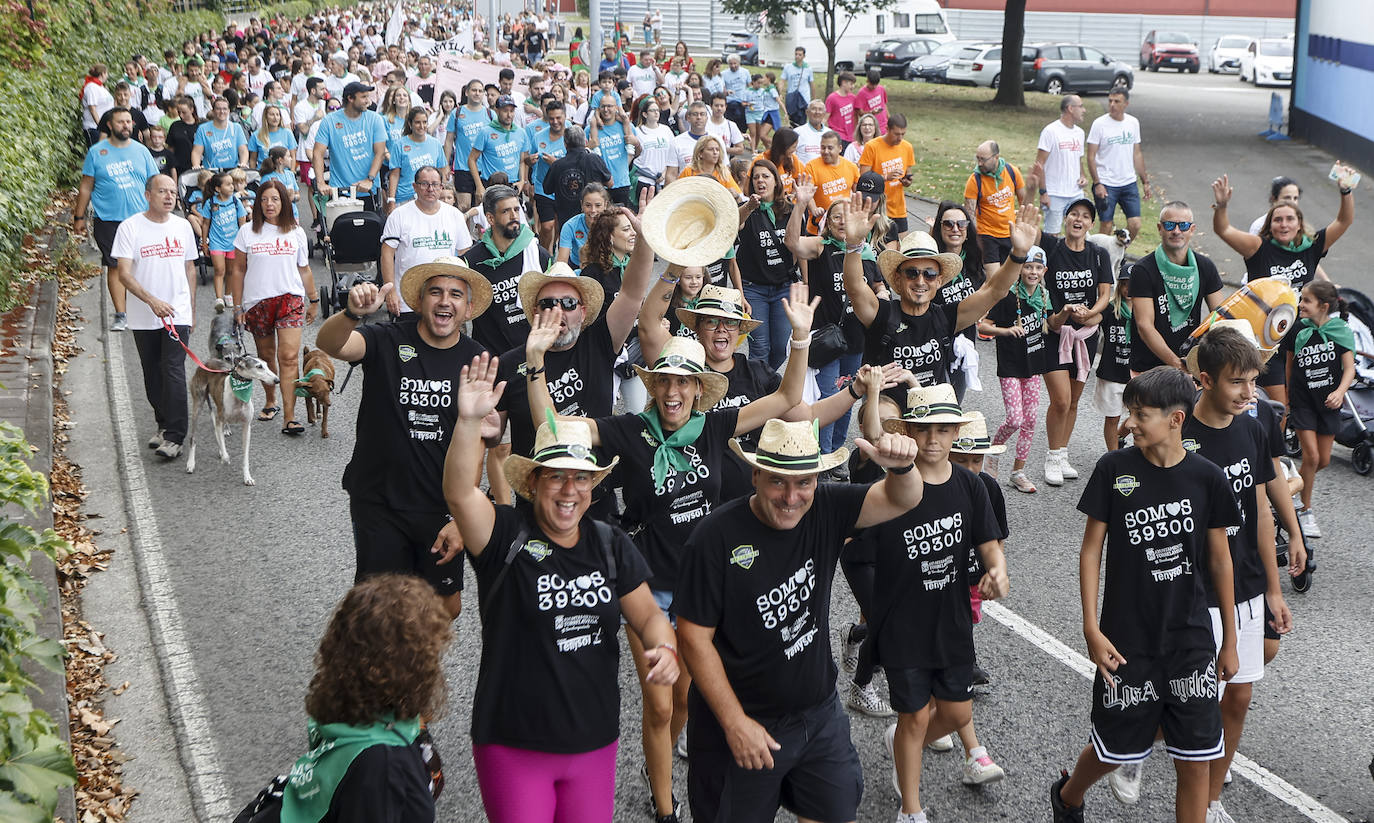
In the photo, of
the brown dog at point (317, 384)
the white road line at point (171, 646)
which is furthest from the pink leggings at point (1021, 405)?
the white road line at point (171, 646)

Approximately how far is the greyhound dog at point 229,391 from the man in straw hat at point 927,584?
19.1ft

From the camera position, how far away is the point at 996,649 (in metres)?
7.03

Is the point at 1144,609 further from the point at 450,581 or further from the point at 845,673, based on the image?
the point at 450,581

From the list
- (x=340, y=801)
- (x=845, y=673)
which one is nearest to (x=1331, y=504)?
(x=845, y=673)

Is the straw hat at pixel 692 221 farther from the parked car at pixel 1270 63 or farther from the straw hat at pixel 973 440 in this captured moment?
the parked car at pixel 1270 63

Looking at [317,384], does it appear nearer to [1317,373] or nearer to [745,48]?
[1317,373]

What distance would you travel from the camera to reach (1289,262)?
9.12 meters

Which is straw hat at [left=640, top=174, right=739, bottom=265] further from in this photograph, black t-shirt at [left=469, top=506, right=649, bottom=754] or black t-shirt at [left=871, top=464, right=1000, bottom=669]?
black t-shirt at [left=469, top=506, right=649, bottom=754]

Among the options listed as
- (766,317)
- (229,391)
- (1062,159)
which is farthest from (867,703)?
(1062,159)

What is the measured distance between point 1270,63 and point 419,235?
40.4 metres

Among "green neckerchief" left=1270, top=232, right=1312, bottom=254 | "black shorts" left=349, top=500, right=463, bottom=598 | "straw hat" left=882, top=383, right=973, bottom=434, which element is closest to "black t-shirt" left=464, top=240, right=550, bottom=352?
"black shorts" left=349, top=500, right=463, bottom=598

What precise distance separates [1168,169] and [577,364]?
68.6ft

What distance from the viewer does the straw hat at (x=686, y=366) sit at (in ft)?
17.8

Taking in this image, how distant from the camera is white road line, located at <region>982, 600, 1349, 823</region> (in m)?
5.55
